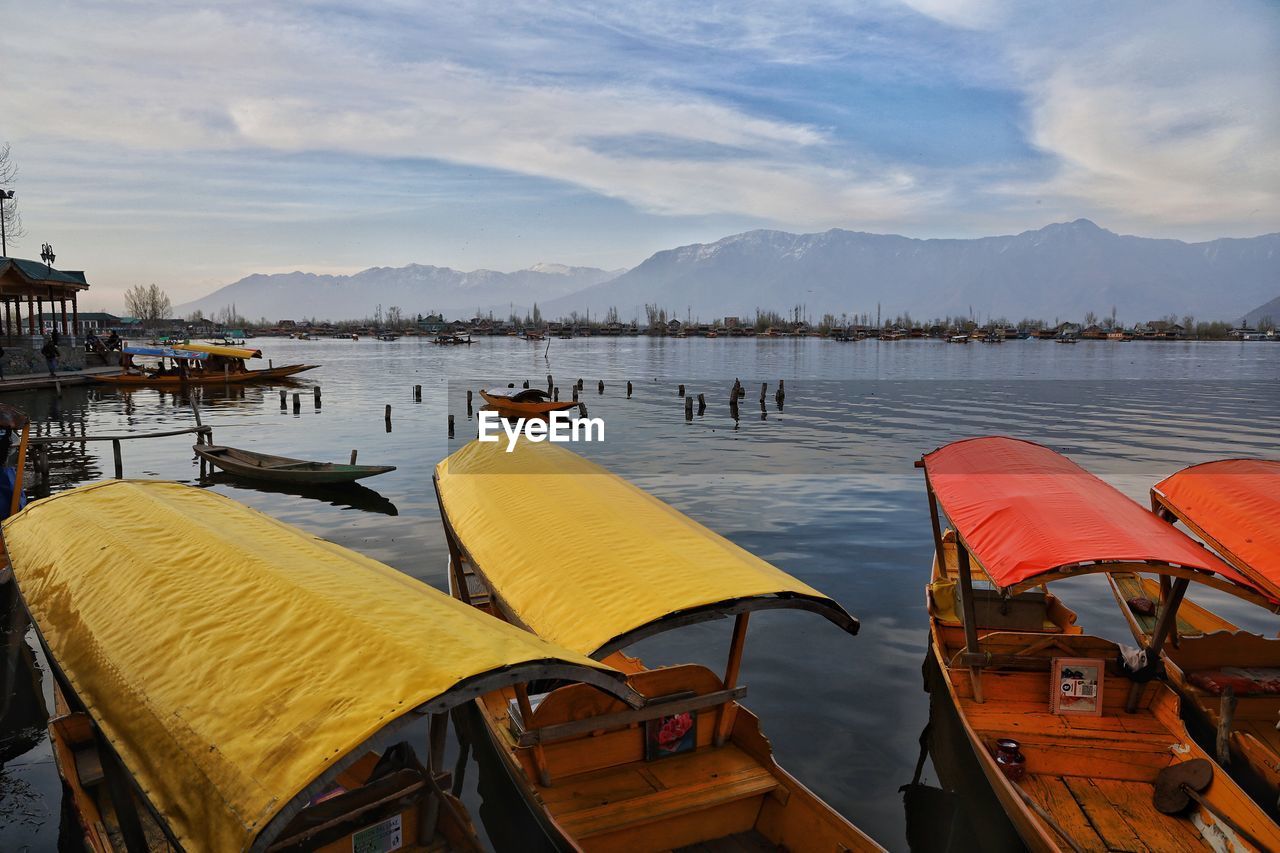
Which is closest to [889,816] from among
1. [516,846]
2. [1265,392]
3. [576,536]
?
[516,846]

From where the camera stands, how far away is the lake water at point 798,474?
10258mm

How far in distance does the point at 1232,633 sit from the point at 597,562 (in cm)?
898

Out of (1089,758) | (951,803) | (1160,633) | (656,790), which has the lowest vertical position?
(951,803)

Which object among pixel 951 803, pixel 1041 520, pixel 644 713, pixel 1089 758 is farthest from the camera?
pixel 951 803

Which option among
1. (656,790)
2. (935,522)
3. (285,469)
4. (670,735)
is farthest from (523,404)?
(656,790)

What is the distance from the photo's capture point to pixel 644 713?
24.7ft

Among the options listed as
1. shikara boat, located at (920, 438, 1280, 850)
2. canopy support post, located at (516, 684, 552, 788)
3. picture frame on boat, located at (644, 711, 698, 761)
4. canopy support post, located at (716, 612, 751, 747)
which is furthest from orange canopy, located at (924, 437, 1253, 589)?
canopy support post, located at (516, 684, 552, 788)

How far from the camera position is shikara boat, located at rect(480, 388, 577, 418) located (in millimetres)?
40344

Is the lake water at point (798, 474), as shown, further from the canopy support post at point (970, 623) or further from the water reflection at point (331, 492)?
the canopy support post at point (970, 623)

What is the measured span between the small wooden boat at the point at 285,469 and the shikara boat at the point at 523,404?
15.5 metres

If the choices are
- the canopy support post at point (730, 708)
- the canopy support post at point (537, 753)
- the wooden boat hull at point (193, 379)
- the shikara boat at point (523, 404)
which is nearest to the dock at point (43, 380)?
the wooden boat hull at point (193, 379)

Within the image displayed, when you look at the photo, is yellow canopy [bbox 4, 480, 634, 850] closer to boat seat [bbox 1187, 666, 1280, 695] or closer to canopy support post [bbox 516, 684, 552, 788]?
canopy support post [bbox 516, 684, 552, 788]

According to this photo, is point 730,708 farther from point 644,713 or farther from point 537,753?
point 537,753

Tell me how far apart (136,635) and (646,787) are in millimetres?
4778
